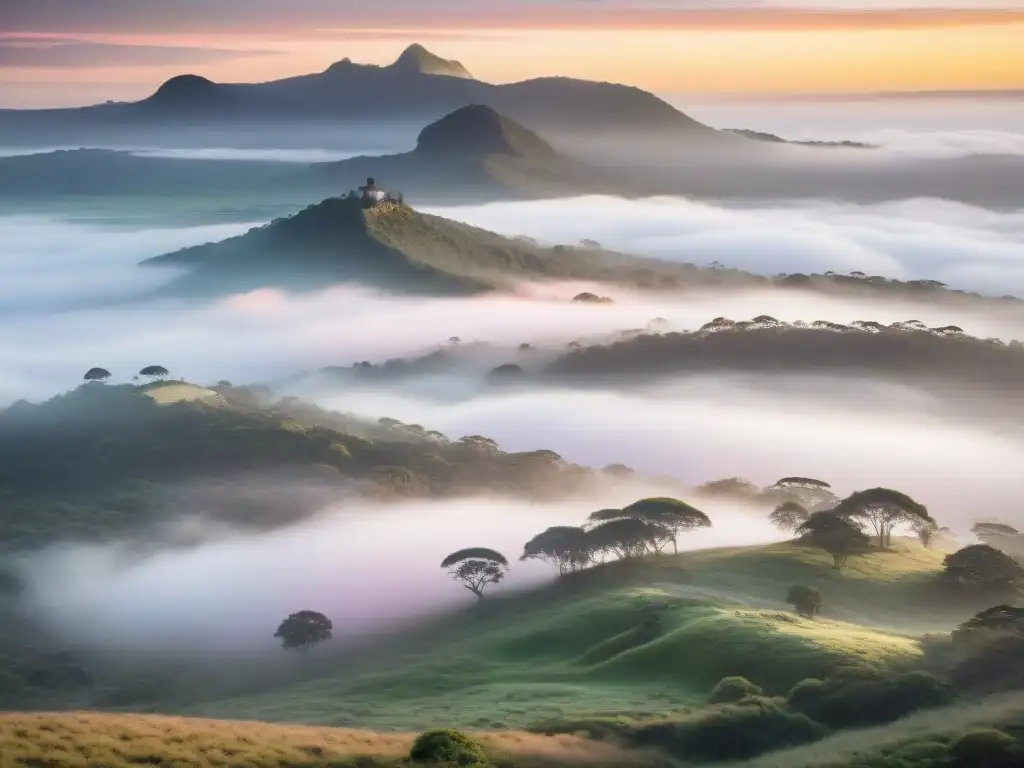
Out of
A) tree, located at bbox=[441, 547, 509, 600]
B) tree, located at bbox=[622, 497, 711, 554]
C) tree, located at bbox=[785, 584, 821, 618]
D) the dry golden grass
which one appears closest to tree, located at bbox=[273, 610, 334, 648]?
tree, located at bbox=[441, 547, 509, 600]

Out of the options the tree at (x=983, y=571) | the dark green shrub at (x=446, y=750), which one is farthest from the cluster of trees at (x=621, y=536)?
the dark green shrub at (x=446, y=750)

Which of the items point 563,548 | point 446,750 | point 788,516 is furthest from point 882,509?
point 446,750

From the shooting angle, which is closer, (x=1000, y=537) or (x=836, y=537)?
(x=836, y=537)

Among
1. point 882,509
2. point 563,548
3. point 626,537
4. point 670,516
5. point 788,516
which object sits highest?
point 788,516

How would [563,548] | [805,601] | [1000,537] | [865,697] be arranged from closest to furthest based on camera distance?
[865,697] < [805,601] < [563,548] < [1000,537]

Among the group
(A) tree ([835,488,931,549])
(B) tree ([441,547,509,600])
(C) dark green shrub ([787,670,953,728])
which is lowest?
A: (C) dark green shrub ([787,670,953,728])

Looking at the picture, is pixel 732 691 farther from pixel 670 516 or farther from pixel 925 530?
pixel 925 530

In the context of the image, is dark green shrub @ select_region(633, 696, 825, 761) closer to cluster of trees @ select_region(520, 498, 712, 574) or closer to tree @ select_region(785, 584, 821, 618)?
tree @ select_region(785, 584, 821, 618)
